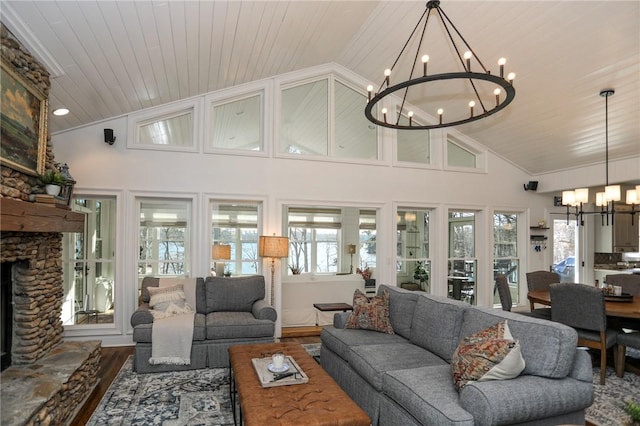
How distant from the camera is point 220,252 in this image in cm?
565

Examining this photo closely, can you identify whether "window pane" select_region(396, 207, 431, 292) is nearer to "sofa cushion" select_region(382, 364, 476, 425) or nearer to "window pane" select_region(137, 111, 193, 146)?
"window pane" select_region(137, 111, 193, 146)

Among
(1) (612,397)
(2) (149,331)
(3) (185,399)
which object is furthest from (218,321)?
(1) (612,397)

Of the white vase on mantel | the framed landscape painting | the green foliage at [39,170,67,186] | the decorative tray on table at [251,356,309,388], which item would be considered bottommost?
the decorative tray on table at [251,356,309,388]

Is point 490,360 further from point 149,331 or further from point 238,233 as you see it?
point 238,233

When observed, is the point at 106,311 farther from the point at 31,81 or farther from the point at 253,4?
the point at 253,4

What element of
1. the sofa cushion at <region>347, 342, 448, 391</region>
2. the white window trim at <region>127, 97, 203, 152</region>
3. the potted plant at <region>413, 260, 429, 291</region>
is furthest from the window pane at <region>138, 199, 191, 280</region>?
the potted plant at <region>413, 260, 429, 291</region>

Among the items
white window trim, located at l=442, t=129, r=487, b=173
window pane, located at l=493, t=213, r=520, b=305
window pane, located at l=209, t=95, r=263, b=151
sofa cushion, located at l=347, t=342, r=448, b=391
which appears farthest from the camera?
window pane, located at l=493, t=213, r=520, b=305

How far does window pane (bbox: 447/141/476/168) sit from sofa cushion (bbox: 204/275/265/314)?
13.1 feet

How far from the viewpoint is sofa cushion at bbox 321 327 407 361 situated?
3.55m

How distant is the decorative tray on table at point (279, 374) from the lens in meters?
2.70

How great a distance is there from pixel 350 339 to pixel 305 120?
142 inches

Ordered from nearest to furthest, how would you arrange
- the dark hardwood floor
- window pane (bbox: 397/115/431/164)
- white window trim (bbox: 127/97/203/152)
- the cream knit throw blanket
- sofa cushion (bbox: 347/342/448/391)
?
sofa cushion (bbox: 347/342/448/391), the dark hardwood floor, the cream knit throw blanket, white window trim (bbox: 127/97/203/152), window pane (bbox: 397/115/431/164)

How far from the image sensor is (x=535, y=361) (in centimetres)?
248

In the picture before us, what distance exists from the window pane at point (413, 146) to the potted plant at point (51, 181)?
4733 mm
